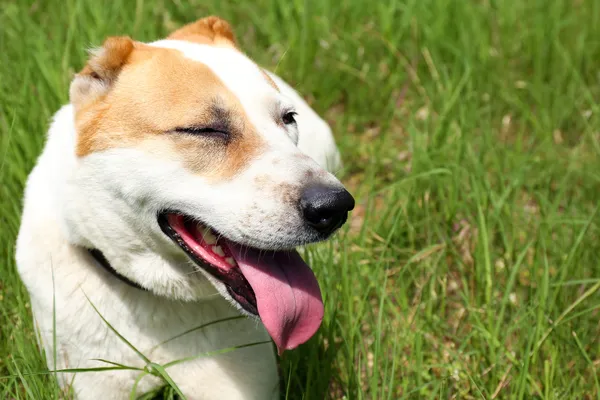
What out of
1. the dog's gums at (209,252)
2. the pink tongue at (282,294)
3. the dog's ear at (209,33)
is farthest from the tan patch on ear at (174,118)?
the dog's ear at (209,33)

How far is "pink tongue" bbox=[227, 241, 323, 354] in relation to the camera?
2.41m

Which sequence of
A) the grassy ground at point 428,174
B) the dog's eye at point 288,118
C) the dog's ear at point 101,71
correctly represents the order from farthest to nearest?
the grassy ground at point 428,174 < the dog's eye at point 288,118 < the dog's ear at point 101,71

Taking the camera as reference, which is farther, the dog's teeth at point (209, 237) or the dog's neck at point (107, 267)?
the dog's neck at point (107, 267)

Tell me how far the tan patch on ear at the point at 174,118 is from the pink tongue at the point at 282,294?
11.7 inches

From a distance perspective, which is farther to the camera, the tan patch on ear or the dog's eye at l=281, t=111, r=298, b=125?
the dog's eye at l=281, t=111, r=298, b=125

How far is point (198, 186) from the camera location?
2436 millimetres

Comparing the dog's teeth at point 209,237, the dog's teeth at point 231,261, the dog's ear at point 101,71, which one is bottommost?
the dog's teeth at point 231,261

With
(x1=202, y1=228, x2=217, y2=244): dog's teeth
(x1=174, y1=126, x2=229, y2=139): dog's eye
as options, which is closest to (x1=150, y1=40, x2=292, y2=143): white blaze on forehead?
(x1=174, y1=126, x2=229, y2=139): dog's eye

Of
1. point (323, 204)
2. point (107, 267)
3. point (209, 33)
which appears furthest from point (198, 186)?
point (209, 33)

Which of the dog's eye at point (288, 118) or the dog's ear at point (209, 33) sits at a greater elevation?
the dog's ear at point (209, 33)

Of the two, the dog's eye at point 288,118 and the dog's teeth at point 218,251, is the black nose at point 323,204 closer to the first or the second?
the dog's teeth at point 218,251

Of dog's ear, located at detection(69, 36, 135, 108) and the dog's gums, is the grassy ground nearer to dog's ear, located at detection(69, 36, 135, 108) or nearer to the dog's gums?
the dog's gums

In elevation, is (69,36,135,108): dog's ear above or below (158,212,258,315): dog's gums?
above

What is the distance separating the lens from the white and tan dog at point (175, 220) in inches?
94.4
